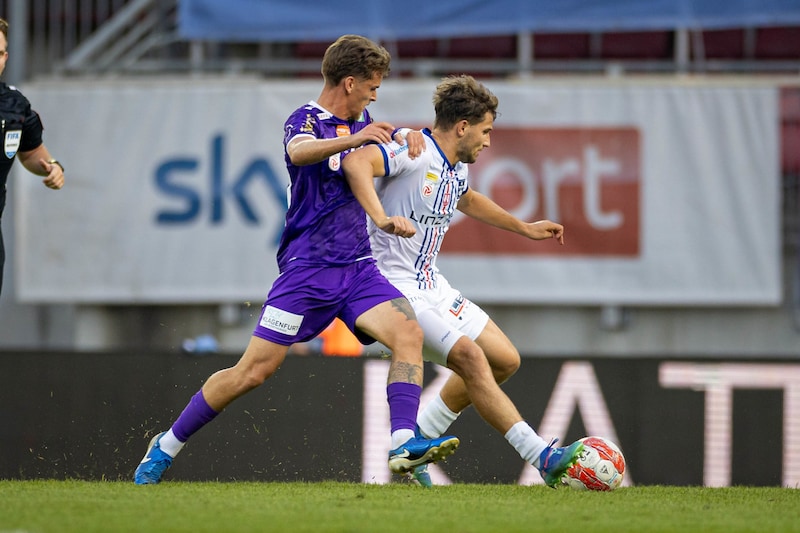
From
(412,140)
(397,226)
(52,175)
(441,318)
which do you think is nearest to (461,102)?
(412,140)

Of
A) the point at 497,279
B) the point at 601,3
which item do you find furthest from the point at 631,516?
the point at 601,3

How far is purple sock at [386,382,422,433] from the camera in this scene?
5.47 meters

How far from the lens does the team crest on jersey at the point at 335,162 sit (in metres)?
5.57

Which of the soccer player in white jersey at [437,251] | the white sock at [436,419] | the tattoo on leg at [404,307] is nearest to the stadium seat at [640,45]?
the soccer player in white jersey at [437,251]

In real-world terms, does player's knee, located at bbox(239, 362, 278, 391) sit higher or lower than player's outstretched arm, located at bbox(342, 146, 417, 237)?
lower

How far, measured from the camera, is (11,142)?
5910mm

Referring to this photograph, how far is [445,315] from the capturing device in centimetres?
589

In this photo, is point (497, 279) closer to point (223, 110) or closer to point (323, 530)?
point (223, 110)

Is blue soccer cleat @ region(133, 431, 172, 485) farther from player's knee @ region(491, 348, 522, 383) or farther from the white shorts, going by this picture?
player's knee @ region(491, 348, 522, 383)

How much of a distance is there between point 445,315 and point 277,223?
528 centimetres

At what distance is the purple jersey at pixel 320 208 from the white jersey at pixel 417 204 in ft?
0.75

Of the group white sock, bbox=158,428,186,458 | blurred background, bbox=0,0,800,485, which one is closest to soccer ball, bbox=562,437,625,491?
white sock, bbox=158,428,186,458

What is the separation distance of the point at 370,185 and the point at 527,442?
53.1 inches

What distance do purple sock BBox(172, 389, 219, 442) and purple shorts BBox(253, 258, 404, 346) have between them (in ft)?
1.39
